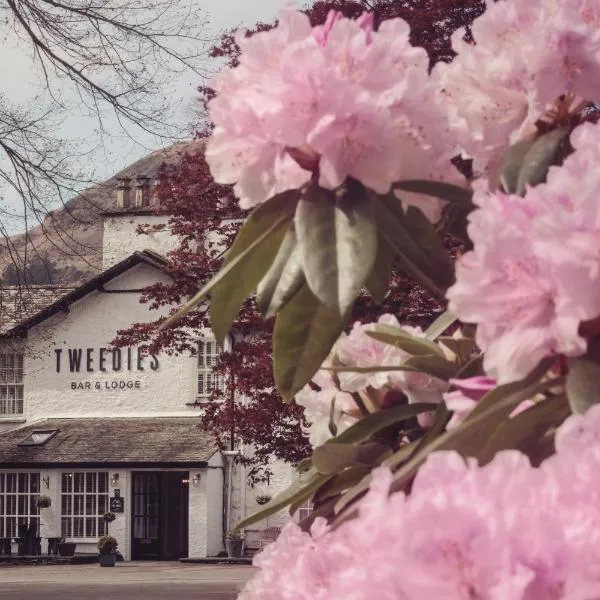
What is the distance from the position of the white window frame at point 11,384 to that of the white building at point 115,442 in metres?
0.08

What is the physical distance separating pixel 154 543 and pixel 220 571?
5.72 metres

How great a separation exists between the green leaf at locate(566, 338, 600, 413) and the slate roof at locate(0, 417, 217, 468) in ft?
104

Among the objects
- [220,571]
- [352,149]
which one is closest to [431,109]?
[352,149]

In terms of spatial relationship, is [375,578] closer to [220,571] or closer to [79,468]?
[220,571]

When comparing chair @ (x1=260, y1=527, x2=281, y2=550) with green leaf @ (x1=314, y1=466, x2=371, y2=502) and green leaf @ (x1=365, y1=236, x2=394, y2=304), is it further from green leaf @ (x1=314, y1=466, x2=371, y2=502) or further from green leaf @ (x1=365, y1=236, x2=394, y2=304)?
green leaf @ (x1=365, y1=236, x2=394, y2=304)

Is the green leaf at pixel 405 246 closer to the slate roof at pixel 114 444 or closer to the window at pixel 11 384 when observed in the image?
the slate roof at pixel 114 444

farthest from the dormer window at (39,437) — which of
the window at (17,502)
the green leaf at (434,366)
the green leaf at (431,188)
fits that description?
the green leaf at (431,188)

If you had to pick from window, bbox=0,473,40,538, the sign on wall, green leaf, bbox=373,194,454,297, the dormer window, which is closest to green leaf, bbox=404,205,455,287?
green leaf, bbox=373,194,454,297

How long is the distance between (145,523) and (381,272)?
3294cm

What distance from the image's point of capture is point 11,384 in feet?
117

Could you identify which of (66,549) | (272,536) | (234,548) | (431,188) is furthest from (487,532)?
(66,549)

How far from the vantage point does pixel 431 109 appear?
1.45 m

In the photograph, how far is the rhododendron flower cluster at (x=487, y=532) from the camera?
2.74ft

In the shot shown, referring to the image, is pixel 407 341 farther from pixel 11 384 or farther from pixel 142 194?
pixel 142 194
